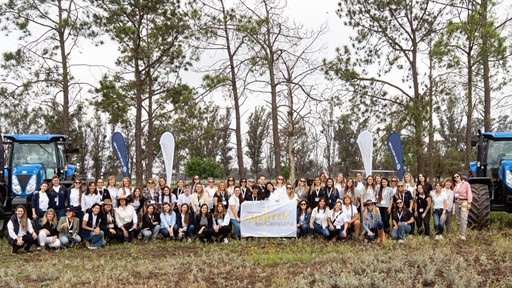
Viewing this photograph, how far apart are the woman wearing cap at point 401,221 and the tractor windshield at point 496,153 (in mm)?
3670

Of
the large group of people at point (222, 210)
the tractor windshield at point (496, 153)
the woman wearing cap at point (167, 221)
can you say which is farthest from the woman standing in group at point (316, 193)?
the tractor windshield at point (496, 153)

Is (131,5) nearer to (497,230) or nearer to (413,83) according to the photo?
(413,83)

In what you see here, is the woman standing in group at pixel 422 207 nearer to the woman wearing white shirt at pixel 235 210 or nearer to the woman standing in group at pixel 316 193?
the woman standing in group at pixel 316 193

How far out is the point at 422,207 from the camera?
12.3 metres

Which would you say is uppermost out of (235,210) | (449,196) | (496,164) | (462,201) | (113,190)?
(496,164)

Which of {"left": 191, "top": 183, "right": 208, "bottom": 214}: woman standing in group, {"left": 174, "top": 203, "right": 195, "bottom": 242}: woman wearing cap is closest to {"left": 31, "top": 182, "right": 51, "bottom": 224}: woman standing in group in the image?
{"left": 174, "top": 203, "right": 195, "bottom": 242}: woman wearing cap

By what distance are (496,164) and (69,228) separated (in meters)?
10.9

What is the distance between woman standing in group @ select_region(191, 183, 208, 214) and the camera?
12.7 meters

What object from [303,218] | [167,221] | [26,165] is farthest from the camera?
[26,165]

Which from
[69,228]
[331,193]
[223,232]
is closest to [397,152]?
[331,193]

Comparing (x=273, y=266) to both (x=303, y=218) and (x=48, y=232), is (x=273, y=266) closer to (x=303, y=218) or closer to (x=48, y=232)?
(x=303, y=218)

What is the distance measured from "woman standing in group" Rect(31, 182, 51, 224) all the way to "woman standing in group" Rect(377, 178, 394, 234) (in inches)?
300

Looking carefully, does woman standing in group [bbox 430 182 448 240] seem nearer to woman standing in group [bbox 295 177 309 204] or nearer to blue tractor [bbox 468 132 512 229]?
blue tractor [bbox 468 132 512 229]

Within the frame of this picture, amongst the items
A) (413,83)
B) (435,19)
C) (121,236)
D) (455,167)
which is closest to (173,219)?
(121,236)
